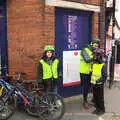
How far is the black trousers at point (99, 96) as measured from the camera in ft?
26.3

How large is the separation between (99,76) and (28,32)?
6.64 feet

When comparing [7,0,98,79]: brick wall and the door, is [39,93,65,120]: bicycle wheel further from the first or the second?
the door

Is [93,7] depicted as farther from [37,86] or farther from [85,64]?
[37,86]

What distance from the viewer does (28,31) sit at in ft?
27.8

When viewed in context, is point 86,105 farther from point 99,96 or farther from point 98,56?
point 98,56

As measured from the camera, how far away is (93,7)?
1005cm

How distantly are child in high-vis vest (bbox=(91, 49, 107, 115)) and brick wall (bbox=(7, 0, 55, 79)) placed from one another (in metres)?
1.36

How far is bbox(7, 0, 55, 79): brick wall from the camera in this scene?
27.5 ft

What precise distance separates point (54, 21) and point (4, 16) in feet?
4.07

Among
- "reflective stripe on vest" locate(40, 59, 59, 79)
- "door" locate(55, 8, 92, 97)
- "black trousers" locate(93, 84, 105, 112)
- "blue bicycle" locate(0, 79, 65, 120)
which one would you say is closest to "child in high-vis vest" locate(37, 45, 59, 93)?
"reflective stripe on vest" locate(40, 59, 59, 79)

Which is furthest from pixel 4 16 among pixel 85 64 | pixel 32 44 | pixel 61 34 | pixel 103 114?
pixel 103 114

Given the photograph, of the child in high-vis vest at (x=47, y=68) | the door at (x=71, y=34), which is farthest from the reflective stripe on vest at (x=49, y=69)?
the door at (x=71, y=34)

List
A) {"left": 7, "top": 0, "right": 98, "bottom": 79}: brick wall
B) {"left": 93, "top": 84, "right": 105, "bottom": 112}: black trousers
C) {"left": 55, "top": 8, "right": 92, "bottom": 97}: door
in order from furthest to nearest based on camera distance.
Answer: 1. {"left": 55, "top": 8, "right": 92, "bottom": 97}: door
2. {"left": 7, "top": 0, "right": 98, "bottom": 79}: brick wall
3. {"left": 93, "top": 84, "right": 105, "bottom": 112}: black trousers

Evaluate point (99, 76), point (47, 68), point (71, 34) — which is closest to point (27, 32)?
point (47, 68)
